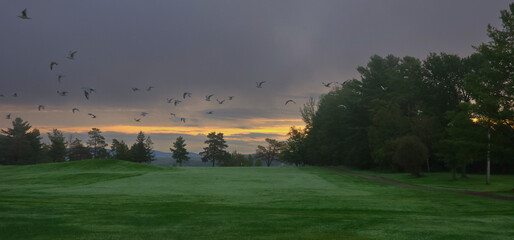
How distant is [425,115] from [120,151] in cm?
10052

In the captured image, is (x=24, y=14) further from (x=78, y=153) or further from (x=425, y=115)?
(x=78, y=153)

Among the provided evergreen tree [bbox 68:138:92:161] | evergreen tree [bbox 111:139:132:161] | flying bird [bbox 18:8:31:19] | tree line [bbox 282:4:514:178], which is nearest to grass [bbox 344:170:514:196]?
tree line [bbox 282:4:514:178]

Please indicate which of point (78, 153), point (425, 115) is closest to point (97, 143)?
point (78, 153)

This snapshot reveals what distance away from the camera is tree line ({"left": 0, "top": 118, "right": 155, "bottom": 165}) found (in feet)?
380

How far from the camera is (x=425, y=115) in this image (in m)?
59.6

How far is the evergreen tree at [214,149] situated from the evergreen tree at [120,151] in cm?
2973

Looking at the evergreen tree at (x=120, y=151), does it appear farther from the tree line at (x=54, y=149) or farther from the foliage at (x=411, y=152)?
the foliage at (x=411, y=152)

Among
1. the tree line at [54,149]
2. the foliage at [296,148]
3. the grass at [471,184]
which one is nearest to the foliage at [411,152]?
the grass at [471,184]

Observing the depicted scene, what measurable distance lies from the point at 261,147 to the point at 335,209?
13904 centimetres

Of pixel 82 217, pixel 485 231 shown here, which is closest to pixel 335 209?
pixel 485 231

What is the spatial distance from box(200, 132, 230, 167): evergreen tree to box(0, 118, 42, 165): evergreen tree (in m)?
55.9

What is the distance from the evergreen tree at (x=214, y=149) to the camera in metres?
155

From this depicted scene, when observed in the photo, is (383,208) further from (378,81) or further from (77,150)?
(77,150)

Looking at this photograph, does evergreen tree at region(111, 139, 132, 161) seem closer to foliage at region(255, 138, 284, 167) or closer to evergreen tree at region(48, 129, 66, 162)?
evergreen tree at region(48, 129, 66, 162)
